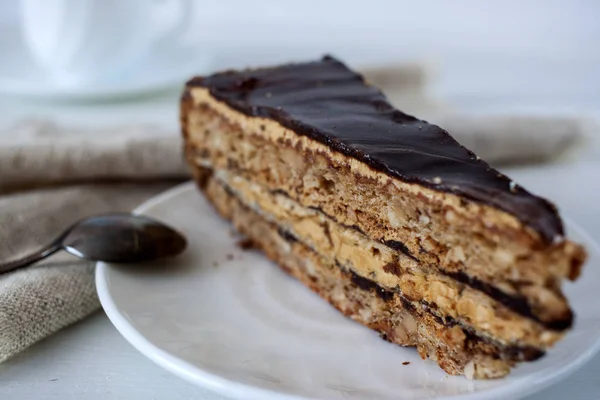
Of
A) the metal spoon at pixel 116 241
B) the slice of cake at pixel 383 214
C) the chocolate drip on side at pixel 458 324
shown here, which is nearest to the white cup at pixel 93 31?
the slice of cake at pixel 383 214

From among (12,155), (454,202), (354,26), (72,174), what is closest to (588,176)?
(454,202)

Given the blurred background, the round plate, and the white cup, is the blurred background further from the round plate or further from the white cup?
the round plate

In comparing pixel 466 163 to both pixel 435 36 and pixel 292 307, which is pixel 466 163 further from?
pixel 435 36

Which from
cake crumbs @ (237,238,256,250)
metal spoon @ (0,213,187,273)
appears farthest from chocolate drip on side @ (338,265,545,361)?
metal spoon @ (0,213,187,273)

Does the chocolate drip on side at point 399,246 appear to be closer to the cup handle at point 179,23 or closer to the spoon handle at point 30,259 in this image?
the spoon handle at point 30,259

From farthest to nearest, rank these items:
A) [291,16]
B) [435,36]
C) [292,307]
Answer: [291,16] < [435,36] < [292,307]
